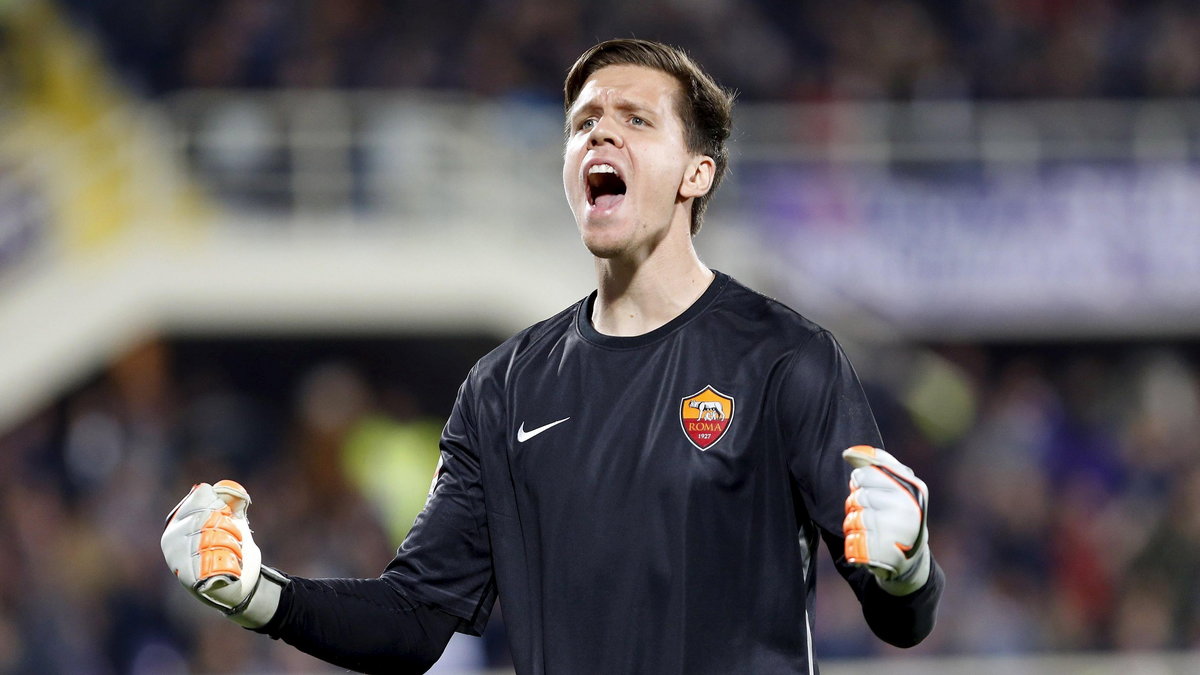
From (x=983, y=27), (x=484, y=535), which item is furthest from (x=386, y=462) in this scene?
(x=484, y=535)

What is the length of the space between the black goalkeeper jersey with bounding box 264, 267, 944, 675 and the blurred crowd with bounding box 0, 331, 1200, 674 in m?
6.26

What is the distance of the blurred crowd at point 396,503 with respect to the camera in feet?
31.8

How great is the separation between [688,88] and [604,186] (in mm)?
289

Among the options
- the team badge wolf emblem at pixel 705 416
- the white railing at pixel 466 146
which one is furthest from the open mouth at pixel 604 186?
the white railing at pixel 466 146

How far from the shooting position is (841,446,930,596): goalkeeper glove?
2613 mm

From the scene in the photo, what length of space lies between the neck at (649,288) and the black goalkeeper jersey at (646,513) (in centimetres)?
3

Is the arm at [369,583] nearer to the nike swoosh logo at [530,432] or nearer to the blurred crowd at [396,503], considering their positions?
the nike swoosh logo at [530,432]

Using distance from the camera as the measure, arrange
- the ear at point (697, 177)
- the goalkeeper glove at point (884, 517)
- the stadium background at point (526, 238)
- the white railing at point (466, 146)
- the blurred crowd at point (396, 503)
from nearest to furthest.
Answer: the goalkeeper glove at point (884, 517) < the ear at point (697, 177) < the blurred crowd at point (396, 503) < the stadium background at point (526, 238) < the white railing at point (466, 146)

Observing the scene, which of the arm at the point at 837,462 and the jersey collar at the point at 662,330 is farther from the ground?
the jersey collar at the point at 662,330

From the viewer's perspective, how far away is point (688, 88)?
132 inches

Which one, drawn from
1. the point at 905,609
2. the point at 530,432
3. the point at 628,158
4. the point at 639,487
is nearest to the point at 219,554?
the point at 530,432

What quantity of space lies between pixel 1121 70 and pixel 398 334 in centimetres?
565

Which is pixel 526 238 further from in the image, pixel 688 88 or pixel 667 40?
pixel 688 88

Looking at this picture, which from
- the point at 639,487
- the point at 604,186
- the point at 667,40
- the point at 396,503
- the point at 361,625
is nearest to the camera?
the point at 639,487
